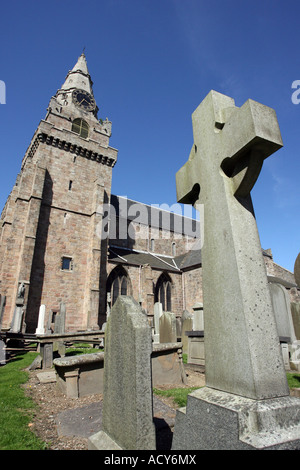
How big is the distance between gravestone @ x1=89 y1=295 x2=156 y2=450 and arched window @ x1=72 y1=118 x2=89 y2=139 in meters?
23.6

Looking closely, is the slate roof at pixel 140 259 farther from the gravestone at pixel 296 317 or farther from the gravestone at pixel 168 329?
the gravestone at pixel 296 317

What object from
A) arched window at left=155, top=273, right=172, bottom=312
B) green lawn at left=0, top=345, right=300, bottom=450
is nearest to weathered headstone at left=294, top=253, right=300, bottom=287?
green lawn at left=0, top=345, right=300, bottom=450

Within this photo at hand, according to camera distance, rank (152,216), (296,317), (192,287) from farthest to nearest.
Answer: (152,216), (192,287), (296,317)

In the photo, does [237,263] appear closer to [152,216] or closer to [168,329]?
[168,329]

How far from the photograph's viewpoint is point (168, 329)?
9.74 meters

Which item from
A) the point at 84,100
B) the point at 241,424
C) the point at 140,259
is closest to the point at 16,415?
the point at 241,424

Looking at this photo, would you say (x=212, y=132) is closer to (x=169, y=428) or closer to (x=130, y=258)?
(x=169, y=428)

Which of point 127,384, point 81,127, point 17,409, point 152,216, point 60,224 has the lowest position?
point 17,409

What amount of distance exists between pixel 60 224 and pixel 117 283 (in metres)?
6.41

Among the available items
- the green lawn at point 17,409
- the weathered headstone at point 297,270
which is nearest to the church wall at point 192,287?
the green lawn at point 17,409

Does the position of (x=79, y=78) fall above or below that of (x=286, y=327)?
above

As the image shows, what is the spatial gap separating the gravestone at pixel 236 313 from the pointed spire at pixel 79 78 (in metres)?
28.8
